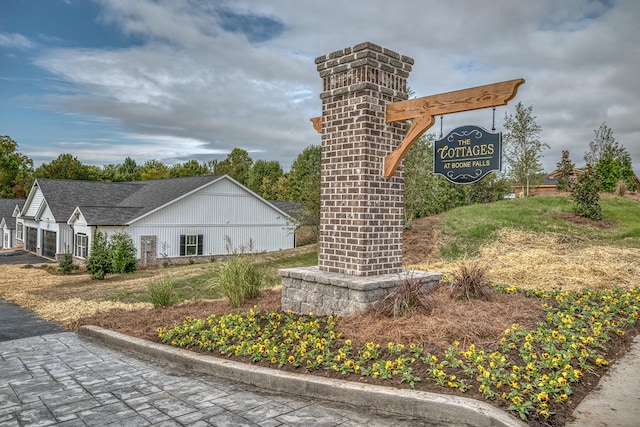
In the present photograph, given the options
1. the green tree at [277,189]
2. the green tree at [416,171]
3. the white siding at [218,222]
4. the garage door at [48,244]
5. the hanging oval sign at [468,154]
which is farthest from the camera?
the green tree at [277,189]

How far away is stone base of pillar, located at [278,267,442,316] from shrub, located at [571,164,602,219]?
40.1 feet

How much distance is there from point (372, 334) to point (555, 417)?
6.95ft

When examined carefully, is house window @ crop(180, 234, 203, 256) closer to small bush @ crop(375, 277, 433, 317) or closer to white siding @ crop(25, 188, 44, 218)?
white siding @ crop(25, 188, 44, 218)

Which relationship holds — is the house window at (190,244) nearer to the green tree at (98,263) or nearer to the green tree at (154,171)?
the green tree at (98,263)

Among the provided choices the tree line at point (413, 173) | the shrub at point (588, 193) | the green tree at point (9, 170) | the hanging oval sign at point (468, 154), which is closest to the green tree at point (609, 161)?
the tree line at point (413, 173)

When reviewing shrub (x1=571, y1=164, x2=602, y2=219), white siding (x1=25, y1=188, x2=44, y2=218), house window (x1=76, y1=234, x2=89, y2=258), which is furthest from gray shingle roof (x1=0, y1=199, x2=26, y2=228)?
shrub (x1=571, y1=164, x2=602, y2=219)

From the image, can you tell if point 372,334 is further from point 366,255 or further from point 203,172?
point 203,172

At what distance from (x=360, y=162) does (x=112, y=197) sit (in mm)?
29221

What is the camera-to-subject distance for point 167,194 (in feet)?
91.3

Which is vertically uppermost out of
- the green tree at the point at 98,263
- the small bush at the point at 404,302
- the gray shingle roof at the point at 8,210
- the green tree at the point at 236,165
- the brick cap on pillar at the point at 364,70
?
the green tree at the point at 236,165

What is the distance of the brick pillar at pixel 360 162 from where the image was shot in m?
6.52

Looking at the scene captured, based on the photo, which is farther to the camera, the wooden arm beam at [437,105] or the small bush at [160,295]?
the small bush at [160,295]

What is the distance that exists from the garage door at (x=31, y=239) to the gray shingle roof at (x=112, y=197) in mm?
4657

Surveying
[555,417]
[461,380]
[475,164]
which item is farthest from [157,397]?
[475,164]
